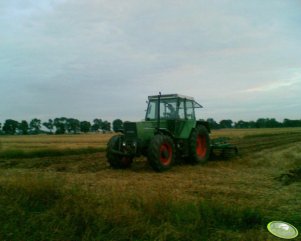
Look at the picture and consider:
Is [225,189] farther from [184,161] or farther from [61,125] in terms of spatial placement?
[61,125]

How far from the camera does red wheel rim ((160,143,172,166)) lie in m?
12.1

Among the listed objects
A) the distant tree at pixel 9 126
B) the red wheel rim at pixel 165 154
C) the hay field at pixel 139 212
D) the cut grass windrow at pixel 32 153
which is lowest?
the hay field at pixel 139 212

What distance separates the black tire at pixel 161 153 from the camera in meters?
11.6

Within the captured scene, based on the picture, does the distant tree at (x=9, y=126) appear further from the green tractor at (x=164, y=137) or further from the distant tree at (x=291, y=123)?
the green tractor at (x=164, y=137)

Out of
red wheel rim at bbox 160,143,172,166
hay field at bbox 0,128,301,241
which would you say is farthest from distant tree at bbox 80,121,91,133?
hay field at bbox 0,128,301,241

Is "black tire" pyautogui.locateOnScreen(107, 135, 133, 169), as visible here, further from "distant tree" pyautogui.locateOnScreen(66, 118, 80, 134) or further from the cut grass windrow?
"distant tree" pyautogui.locateOnScreen(66, 118, 80, 134)

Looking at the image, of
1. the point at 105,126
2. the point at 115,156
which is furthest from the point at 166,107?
the point at 105,126

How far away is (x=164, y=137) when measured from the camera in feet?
39.6

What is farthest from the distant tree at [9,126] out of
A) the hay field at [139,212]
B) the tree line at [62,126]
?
the hay field at [139,212]

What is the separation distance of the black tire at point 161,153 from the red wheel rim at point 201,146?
2434 millimetres

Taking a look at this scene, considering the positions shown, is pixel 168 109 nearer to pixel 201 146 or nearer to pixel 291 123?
pixel 201 146

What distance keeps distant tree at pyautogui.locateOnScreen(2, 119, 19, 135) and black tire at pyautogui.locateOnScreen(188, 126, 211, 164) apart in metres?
80.9

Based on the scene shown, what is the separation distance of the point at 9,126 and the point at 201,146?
3192 inches

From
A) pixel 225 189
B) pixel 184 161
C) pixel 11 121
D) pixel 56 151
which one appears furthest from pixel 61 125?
pixel 225 189
